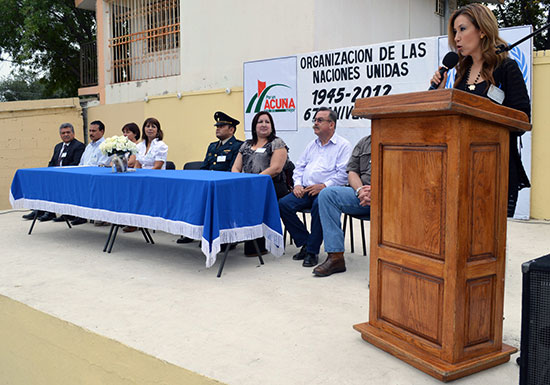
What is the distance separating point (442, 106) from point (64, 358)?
A: 8.69 feet

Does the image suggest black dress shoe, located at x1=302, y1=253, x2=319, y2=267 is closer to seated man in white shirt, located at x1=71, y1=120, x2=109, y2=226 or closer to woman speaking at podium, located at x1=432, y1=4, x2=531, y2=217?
woman speaking at podium, located at x1=432, y1=4, x2=531, y2=217

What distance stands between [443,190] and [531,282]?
19.0 inches

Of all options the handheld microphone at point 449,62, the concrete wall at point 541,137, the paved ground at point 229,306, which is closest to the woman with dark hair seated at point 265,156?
the paved ground at point 229,306

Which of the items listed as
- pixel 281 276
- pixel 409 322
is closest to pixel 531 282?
pixel 409 322

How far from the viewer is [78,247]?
5.21m

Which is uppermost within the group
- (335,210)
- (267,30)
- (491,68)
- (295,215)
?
(267,30)

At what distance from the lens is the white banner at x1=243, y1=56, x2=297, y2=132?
7473 millimetres

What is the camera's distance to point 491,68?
238 cm

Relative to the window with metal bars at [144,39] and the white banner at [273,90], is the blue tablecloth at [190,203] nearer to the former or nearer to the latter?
the white banner at [273,90]

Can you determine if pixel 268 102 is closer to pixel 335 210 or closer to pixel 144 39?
pixel 335 210

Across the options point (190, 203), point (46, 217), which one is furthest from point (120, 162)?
point (46, 217)

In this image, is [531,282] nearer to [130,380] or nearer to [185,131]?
[130,380]

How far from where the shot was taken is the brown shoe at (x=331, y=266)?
3.78 metres

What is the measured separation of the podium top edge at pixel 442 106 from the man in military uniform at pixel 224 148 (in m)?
2.93
